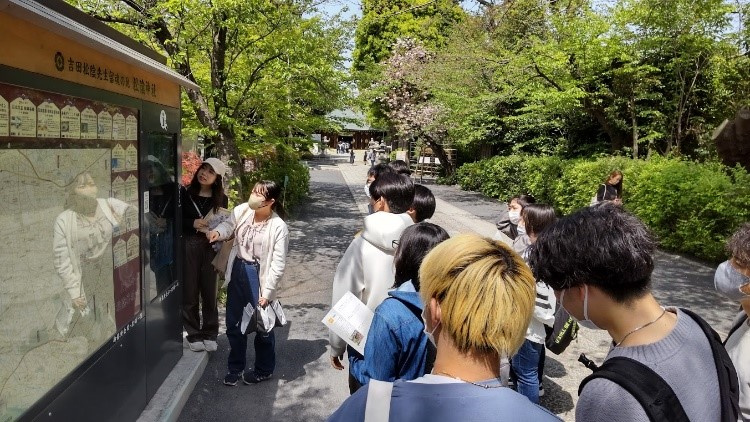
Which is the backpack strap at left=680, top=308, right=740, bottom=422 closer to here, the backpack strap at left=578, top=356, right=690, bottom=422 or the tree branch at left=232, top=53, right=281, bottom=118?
the backpack strap at left=578, top=356, right=690, bottom=422

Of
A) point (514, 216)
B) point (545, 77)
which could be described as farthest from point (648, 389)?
point (545, 77)

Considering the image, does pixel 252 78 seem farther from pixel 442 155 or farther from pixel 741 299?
pixel 442 155

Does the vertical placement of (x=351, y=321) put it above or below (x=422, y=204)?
below

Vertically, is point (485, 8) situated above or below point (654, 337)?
above

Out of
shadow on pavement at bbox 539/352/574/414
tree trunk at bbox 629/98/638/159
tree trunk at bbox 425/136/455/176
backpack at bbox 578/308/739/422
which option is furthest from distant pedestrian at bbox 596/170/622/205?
tree trunk at bbox 425/136/455/176

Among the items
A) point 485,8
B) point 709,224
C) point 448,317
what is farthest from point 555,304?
point 485,8

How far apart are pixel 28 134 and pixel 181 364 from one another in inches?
111

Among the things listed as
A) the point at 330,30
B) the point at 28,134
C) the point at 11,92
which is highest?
the point at 330,30

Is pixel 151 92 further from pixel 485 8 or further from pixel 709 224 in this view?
pixel 485 8

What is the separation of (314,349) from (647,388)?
4496 millimetres

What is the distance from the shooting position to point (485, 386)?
136 cm

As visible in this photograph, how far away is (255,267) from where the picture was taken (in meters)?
4.47

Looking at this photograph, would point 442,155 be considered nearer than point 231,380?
No

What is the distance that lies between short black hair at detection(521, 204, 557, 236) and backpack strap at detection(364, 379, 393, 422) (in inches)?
112
